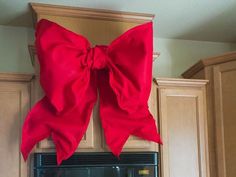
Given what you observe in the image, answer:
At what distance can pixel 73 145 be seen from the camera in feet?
6.51

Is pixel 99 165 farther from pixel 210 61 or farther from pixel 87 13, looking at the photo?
pixel 210 61

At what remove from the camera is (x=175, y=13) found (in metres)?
2.47

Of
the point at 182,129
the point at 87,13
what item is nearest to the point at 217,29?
the point at 182,129

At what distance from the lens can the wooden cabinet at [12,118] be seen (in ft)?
6.76

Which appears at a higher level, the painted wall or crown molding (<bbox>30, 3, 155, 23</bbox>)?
crown molding (<bbox>30, 3, 155, 23</bbox>)

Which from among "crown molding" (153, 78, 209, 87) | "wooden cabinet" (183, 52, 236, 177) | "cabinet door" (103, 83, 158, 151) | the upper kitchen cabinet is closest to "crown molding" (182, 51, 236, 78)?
"wooden cabinet" (183, 52, 236, 177)

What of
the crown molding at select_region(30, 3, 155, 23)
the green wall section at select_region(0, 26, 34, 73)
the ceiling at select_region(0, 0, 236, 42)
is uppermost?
the ceiling at select_region(0, 0, 236, 42)

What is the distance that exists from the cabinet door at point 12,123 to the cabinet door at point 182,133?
2.62 feet

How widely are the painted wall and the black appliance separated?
2.57ft

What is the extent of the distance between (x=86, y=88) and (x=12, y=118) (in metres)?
0.43

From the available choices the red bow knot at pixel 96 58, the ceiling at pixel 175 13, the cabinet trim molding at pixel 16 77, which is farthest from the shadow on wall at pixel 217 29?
the cabinet trim molding at pixel 16 77

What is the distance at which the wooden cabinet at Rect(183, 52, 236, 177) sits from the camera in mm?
2400

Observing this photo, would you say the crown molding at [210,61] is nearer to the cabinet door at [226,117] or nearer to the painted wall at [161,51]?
the cabinet door at [226,117]

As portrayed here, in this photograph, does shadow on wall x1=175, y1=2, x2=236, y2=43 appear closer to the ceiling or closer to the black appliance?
the ceiling
